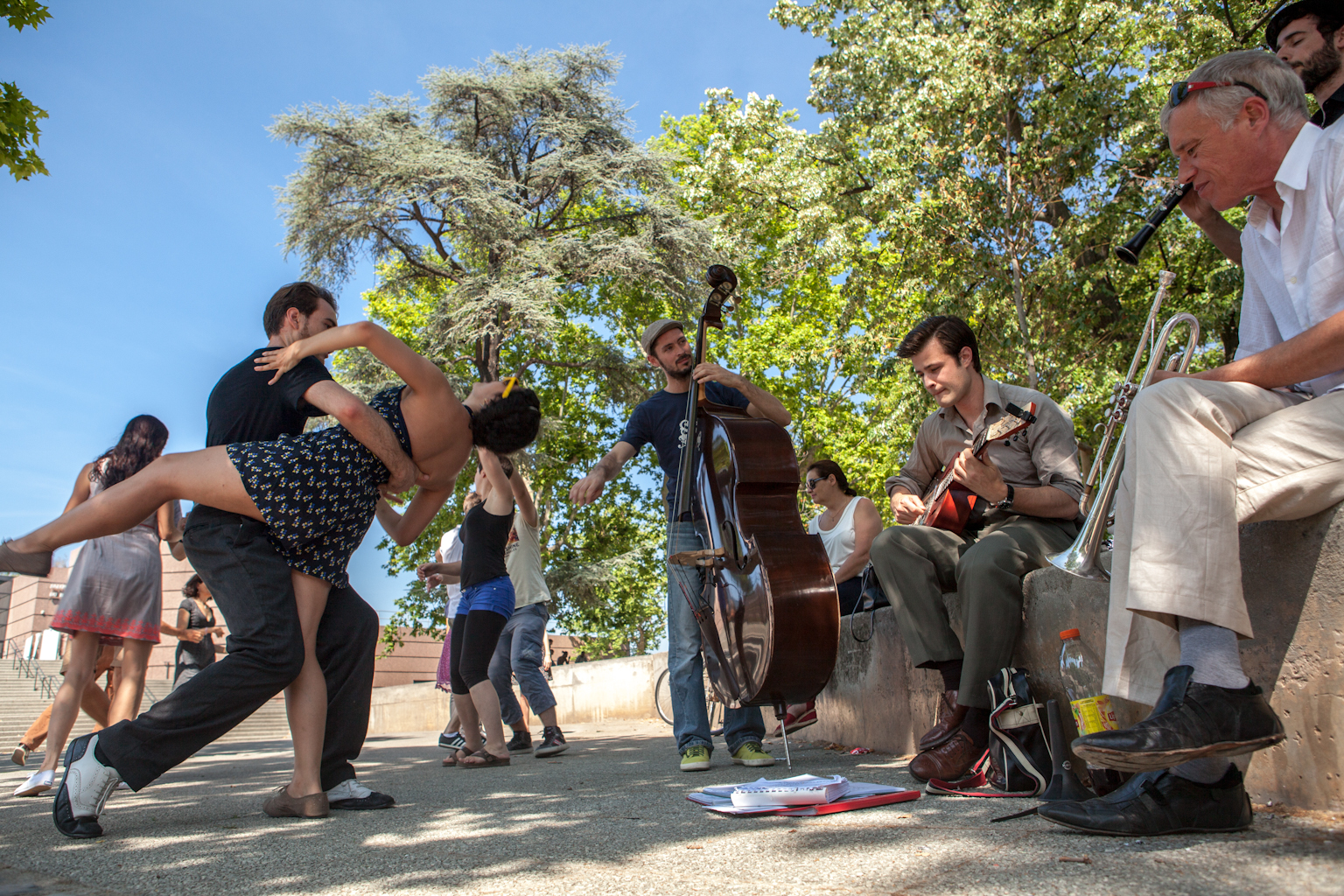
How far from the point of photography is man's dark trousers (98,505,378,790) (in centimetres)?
268

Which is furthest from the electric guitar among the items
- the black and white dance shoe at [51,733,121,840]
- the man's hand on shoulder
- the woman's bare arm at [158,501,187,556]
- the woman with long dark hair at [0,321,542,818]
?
the woman's bare arm at [158,501,187,556]

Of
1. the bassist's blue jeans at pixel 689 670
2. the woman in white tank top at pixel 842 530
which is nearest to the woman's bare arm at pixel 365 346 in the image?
the bassist's blue jeans at pixel 689 670

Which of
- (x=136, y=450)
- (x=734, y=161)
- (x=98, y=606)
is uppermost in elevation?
(x=734, y=161)

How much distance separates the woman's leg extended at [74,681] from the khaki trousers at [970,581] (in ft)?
12.1

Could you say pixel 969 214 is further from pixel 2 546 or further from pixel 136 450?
pixel 2 546

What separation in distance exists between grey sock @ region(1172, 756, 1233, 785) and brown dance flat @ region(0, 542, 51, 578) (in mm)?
3160

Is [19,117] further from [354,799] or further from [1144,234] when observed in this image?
[1144,234]

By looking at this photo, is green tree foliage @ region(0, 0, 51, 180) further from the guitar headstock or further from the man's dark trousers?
the guitar headstock

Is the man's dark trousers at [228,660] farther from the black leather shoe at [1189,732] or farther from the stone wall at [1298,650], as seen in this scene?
the stone wall at [1298,650]

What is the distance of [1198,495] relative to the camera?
1.91m

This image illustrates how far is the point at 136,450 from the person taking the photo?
4.46 meters

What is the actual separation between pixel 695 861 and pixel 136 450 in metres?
3.74

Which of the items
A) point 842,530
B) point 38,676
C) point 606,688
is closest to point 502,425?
point 842,530

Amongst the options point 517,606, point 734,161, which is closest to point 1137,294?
point 734,161
